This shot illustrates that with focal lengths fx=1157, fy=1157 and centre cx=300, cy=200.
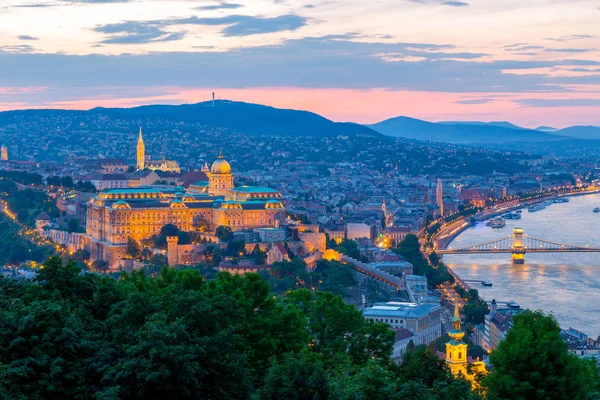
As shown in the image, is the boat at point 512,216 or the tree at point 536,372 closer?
Result: the tree at point 536,372

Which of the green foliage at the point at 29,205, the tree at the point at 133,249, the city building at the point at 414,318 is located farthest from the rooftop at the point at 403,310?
the green foliage at the point at 29,205

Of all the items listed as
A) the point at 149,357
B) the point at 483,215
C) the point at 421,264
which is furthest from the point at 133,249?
the point at 483,215

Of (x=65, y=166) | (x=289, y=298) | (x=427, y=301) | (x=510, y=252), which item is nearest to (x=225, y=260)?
(x=427, y=301)

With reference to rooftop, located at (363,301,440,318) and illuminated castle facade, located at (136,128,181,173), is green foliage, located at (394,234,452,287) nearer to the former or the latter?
rooftop, located at (363,301,440,318)

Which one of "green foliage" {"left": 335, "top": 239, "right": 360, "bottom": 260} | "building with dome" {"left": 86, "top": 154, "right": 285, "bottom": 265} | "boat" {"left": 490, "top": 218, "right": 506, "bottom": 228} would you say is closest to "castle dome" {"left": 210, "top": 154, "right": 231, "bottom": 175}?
"building with dome" {"left": 86, "top": 154, "right": 285, "bottom": 265}

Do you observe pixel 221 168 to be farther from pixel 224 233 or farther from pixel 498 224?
pixel 498 224

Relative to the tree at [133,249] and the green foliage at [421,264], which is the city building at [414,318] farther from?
the tree at [133,249]
